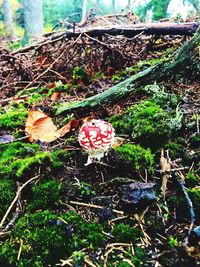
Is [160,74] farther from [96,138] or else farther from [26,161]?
[26,161]

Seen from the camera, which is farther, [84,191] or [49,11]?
[49,11]

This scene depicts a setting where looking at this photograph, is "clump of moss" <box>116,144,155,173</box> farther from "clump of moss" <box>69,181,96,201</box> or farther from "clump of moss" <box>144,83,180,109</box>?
"clump of moss" <box>144,83,180,109</box>

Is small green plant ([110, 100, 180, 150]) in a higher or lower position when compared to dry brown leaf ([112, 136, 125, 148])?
higher

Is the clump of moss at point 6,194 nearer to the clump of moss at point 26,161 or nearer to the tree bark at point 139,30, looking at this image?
the clump of moss at point 26,161

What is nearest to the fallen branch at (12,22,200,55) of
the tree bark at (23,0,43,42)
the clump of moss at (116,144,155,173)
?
the clump of moss at (116,144,155,173)

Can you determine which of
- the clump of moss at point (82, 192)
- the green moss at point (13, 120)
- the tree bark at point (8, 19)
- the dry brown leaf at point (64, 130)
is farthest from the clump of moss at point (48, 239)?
the tree bark at point (8, 19)

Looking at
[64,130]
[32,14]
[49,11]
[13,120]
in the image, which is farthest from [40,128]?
[49,11]

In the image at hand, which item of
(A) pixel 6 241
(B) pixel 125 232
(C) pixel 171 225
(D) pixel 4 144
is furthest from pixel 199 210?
(D) pixel 4 144
